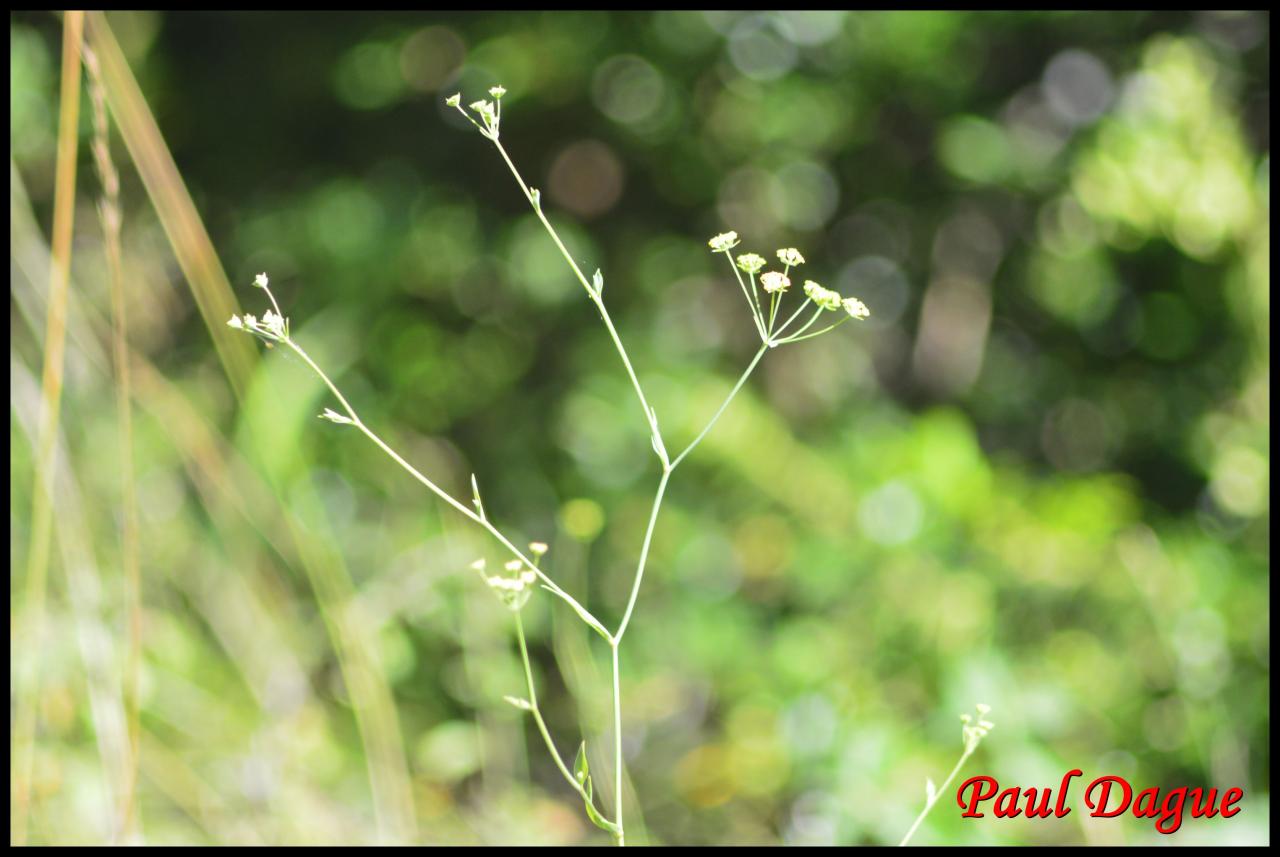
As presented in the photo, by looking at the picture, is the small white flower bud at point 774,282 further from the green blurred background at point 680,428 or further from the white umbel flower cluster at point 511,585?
the green blurred background at point 680,428

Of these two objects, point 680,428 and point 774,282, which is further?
point 680,428

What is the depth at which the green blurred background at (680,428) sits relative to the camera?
41.3 inches

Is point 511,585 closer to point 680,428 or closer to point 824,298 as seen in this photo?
point 824,298

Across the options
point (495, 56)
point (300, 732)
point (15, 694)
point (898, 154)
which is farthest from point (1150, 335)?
point (15, 694)

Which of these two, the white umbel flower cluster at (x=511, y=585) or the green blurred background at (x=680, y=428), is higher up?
the green blurred background at (x=680, y=428)

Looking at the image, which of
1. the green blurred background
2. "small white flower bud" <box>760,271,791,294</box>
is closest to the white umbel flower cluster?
"small white flower bud" <box>760,271,791,294</box>

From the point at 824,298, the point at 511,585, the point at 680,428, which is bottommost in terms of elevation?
the point at 511,585

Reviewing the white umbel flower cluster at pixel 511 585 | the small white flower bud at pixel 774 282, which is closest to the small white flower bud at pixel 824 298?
the small white flower bud at pixel 774 282

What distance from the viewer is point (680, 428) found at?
4.37 ft

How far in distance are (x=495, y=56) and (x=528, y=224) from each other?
0.26 metres

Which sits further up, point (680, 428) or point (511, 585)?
point (680, 428)

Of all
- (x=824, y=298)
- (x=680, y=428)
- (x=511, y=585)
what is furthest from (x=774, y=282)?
(x=680, y=428)

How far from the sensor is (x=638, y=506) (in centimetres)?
147

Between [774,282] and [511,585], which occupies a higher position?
[774,282]
